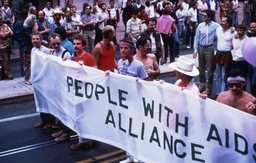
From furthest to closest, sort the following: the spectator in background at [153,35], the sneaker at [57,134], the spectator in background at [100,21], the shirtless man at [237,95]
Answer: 1. the spectator in background at [100,21]
2. the spectator in background at [153,35]
3. the sneaker at [57,134]
4. the shirtless man at [237,95]

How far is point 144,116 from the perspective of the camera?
5887 millimetres

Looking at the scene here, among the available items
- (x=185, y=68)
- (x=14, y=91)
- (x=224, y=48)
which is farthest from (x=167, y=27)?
(x=185, y=68)

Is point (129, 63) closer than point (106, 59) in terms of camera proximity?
Yes

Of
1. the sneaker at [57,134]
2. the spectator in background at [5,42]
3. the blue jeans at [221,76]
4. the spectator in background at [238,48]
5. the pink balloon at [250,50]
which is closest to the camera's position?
the pink balloon at [250,50]

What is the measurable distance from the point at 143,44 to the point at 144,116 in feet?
5.61

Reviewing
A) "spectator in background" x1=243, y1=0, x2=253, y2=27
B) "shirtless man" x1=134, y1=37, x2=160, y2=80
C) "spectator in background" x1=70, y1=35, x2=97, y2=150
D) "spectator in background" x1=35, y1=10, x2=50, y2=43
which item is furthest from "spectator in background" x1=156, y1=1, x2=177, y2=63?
"spectator in background" x1=243, y1=0, x2=253, y2=27

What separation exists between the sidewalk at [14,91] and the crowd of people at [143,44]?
0.78ft

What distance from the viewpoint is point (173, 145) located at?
5.50 meters

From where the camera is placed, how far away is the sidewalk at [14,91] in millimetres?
10182

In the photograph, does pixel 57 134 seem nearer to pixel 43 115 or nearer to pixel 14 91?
pixel 43 115

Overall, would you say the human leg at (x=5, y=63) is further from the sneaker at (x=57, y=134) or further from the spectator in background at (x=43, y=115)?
the sneaker at (x=57, y=134)

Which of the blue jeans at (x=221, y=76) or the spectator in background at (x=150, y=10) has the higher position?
the spectator in background at (x=150, y=10)

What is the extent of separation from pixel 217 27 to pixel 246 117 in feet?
18.7

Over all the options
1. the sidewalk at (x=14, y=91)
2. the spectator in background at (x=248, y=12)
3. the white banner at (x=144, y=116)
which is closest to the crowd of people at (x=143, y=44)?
the sidewalk at (x=14, y=91)
